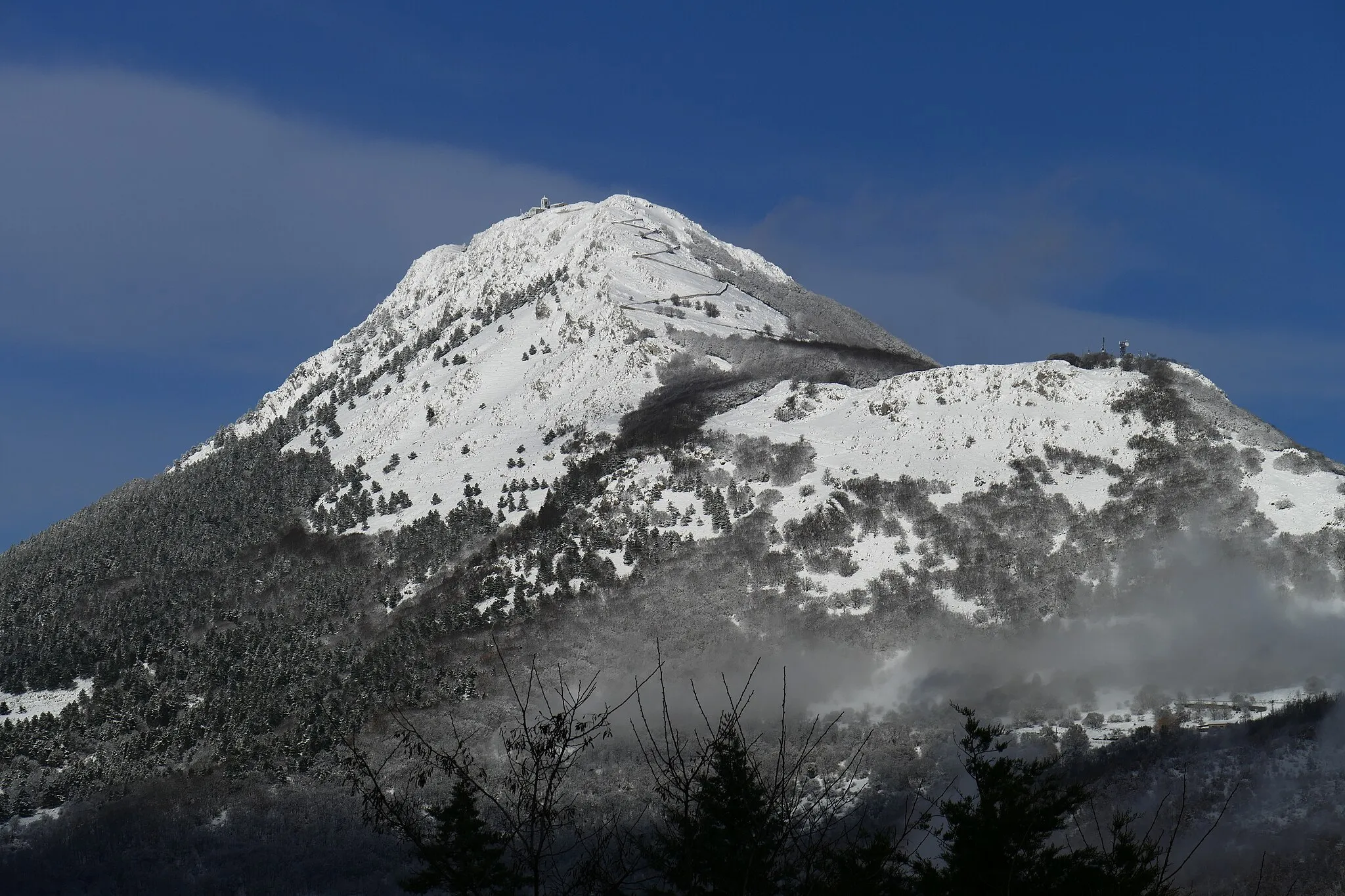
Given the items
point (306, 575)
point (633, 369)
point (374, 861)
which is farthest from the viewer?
point (633, 369)

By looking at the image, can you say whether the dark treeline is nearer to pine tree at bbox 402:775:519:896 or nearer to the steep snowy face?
pine tree at bbox 402:775:519:896

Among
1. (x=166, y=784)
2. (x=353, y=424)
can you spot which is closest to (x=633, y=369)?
(x=353, y=424)

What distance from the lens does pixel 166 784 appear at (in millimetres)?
89438

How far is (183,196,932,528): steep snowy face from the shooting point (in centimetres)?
12762

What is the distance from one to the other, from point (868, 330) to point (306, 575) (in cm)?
8398

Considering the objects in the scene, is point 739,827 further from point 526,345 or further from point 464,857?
point 526,345

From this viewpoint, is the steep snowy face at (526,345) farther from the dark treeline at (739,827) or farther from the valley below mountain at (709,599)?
the dark treeline at (739,827)

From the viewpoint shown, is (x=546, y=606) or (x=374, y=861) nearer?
(x=374, y=861)

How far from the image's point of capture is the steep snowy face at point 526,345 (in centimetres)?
12762

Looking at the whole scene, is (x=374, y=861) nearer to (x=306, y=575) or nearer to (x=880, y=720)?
(x=880, y=720)

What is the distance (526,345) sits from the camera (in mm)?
148750

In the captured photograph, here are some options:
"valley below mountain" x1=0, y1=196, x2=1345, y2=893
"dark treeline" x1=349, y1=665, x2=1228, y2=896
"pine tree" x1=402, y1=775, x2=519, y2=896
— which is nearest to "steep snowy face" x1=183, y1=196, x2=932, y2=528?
"valley below mountain" x1=0, y1=196, x2=1345, y2=893

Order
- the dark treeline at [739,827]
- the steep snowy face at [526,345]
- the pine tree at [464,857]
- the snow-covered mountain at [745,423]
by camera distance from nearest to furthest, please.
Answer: the dark treeline at [739,827], the pine tree at [464,857], the snow-covered mountain at [745,423], the steep snowy face at [526,345]

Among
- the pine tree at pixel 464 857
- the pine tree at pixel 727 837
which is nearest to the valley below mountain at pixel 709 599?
the pine tree at pixel 464 857
